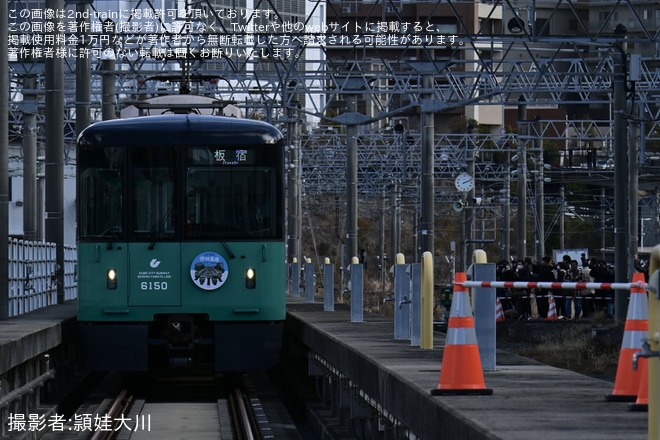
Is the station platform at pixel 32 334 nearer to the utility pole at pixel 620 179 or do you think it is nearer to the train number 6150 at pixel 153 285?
the train number 6150 at pixel 153 285

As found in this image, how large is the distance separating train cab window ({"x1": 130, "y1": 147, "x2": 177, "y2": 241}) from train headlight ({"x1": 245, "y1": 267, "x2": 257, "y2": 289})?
3.06ft

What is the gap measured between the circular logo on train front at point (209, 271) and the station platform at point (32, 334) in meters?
1.71

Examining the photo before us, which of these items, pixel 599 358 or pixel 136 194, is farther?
pixel 599 358

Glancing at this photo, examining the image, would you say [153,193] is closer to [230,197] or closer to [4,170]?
[230,197]

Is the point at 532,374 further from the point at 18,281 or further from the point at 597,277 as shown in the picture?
the point at 597,277

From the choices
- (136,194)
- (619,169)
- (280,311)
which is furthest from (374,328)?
(619,169)

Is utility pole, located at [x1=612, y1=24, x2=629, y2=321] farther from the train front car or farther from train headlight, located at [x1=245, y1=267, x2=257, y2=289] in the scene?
train headlight, located at [x1=245, y1=267, x2=257, y2=289]

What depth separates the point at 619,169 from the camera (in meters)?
29.4

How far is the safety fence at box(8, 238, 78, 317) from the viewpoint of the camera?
21000mm

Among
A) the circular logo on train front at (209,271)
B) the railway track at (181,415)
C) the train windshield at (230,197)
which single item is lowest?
the railway track at (181,415)

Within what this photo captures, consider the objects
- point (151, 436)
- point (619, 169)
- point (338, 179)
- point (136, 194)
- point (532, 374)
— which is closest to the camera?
point (532, 374)

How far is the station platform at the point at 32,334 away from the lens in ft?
45.7

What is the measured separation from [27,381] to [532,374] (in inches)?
260

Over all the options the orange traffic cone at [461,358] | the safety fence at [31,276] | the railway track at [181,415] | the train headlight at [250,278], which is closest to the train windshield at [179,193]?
the train headlight at [250,278]
